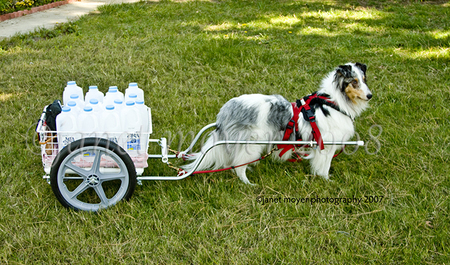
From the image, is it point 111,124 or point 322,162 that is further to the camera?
point 322,162

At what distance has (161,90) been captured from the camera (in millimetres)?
5262

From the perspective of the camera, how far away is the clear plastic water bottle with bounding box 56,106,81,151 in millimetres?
2727

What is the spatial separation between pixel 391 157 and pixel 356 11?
259 inches

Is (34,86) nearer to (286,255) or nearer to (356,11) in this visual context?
(286,255)

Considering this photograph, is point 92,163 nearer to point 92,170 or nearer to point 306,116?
point 92,170

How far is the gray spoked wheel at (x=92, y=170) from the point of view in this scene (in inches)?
100

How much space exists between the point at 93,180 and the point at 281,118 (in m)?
1.71

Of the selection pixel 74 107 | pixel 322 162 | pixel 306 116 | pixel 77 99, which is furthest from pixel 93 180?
pixel 322 162

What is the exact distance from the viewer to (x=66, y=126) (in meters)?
2.77

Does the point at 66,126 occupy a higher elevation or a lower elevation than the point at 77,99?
lower

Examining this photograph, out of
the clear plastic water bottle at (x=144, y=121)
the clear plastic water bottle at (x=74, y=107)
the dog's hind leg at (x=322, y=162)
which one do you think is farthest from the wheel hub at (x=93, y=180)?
the dog's hind leg at (x=322, y=162)

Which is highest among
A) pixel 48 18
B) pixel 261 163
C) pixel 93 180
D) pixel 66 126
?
pixel 48 18

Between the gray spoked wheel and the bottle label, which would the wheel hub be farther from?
the bottle label

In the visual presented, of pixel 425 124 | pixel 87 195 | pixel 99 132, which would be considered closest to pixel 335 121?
pixel 425 124
